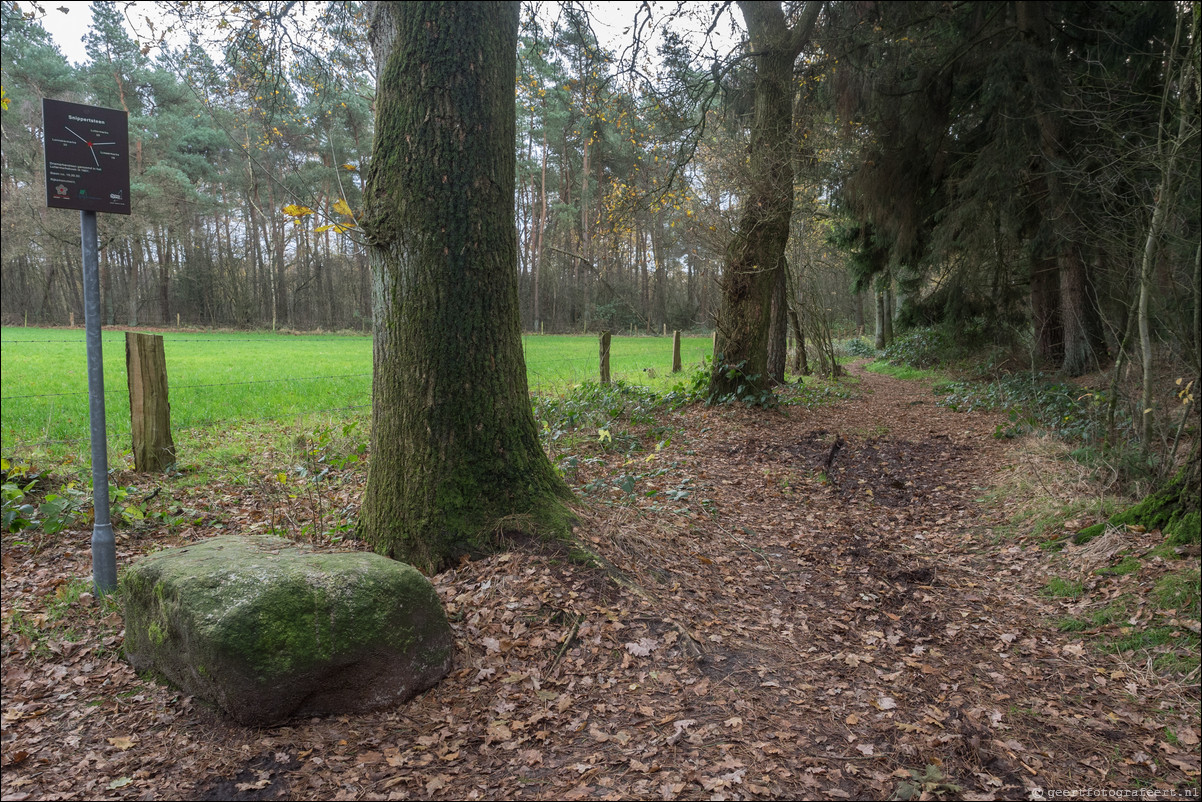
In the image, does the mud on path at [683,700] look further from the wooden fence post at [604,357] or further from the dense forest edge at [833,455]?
the wooden fence post at [604,357]

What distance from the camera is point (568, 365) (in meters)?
18.5

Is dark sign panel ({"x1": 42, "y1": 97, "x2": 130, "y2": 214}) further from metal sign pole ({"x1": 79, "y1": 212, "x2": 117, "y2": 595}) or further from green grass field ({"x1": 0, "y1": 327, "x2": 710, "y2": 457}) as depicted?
green grass field ({"x1": 0, "y1": 327, "x2": 710, "y2": 457})

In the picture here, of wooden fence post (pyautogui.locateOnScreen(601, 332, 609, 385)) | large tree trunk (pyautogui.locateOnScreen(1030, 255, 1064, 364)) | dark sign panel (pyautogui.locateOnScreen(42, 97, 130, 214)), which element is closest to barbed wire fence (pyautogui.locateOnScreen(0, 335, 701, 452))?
wooden fence post (pyautogui.locateOnScreen(601, 332, 609, 385))

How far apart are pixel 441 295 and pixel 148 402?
465 centimetres

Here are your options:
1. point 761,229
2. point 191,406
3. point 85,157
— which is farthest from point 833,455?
→ point 191,406

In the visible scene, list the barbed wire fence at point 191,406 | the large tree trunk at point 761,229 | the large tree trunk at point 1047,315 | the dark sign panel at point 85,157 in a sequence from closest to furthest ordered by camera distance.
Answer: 1. the dark sign panel at point 85,157
2. the barbed wire fence at point 191,406
3. the large tree trunk at point 761,229
4. the large tree trunk at point 1047,315

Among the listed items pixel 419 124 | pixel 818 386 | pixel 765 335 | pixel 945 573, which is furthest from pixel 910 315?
pixel 419 124

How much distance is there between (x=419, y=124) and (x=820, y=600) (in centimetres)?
409

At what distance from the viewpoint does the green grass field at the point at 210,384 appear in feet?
29.3

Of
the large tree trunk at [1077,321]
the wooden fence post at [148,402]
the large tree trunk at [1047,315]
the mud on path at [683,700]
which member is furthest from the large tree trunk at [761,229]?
the wooden fence post at [148,402]

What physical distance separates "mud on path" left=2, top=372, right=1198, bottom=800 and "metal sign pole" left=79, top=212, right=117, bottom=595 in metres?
0.57

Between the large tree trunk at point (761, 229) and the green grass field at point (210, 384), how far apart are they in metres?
3.49

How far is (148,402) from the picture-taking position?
673cm

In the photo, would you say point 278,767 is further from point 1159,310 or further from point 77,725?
point 1159,310
